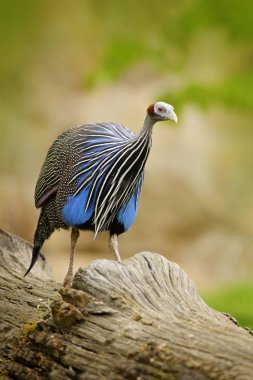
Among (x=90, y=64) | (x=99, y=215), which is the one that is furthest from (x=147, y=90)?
Result: (x=99, y=215)

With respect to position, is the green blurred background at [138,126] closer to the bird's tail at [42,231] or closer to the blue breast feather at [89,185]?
the bird's tail at [42,231]

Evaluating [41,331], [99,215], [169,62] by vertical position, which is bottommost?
[41,331]

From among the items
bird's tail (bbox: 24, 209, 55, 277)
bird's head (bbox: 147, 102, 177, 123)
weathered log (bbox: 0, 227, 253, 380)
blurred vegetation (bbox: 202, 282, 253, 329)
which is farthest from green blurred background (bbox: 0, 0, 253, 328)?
weathered log (bbox: 0, 227, 253, 380)

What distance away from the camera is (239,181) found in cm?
635

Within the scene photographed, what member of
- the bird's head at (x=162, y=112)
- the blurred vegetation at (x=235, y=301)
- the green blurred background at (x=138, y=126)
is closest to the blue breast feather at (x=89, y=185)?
the bird's head at (x=162, y=112)

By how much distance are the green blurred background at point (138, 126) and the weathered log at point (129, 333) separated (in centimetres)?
411

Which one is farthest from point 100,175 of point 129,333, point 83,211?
point 129,333

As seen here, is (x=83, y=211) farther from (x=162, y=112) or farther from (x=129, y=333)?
(x=129, y=333)

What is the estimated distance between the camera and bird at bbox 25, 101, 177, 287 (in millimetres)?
2160

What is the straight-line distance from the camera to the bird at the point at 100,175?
2160 millimetres

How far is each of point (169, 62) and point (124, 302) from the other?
12.2ft

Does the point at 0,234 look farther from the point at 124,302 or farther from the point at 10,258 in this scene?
the point at 124,302

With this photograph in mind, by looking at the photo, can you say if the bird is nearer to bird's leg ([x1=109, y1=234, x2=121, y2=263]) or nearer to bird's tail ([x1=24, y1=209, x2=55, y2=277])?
bird's leg ([x1=109, y1=234, x2=121, y2=263])

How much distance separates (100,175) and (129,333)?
59cm
